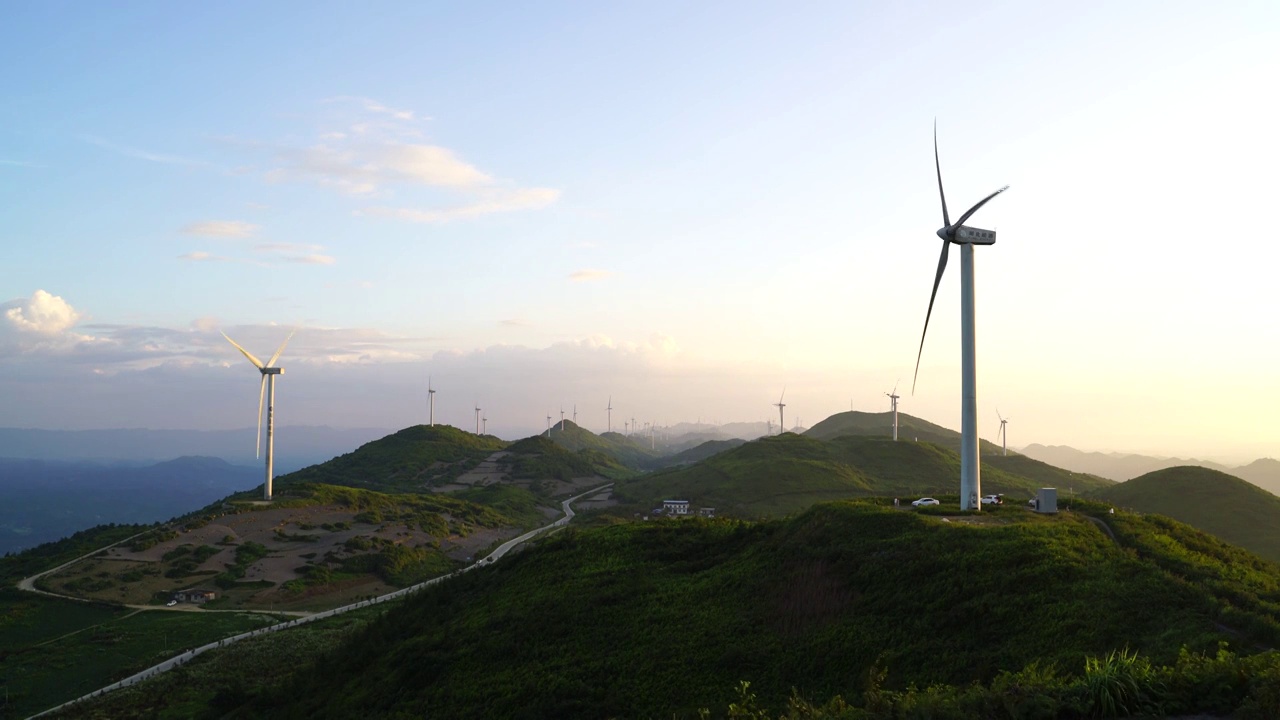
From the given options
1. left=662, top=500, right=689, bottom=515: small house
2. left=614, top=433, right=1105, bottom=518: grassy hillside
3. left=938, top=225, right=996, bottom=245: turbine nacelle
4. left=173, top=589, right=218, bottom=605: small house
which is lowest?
left=173, top=589, right=218, bottom=605: small house

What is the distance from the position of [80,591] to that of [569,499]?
113434 mm

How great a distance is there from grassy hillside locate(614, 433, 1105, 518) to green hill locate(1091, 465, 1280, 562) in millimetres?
23763

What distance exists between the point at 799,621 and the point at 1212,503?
336 ft

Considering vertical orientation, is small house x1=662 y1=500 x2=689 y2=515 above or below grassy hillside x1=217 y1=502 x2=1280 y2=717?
below

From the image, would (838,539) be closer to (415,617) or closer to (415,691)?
(415,691)

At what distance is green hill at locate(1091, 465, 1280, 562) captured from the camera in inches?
3755

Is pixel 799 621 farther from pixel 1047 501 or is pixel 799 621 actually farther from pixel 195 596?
pixel 195 596

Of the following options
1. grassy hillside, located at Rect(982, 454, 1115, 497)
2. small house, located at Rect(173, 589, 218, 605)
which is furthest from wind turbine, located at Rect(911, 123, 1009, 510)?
grassy hillside, located at Rect(982, 454, 1115, 497)

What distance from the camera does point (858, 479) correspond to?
152250 mm

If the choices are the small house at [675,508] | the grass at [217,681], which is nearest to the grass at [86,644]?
the grass at [217,681]

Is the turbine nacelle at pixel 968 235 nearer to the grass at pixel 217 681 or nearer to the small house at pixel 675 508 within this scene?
the grass at pixel 217 681

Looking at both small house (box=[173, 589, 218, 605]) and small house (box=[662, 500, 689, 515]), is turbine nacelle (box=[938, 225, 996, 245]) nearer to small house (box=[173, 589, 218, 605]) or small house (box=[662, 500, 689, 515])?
small house (box=[662, 500, 689, 515])

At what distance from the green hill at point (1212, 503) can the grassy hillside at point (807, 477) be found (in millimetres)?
23763

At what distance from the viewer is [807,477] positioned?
487 ft
